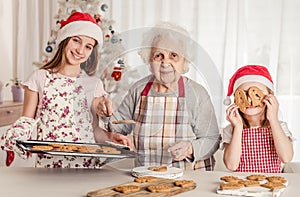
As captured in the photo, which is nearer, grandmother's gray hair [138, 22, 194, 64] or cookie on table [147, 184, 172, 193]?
cookie on table [147, 184, 172, 193]

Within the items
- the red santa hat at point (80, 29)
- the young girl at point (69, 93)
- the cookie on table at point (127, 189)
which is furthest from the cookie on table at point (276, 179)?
the red santa hat at point (80, 29)

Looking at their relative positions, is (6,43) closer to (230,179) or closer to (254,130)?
(254,130)

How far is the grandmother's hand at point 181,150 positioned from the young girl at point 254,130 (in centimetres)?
19

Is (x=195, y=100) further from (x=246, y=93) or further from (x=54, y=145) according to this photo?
(x=54, y=145)

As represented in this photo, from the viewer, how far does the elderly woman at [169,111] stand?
1.75 metres

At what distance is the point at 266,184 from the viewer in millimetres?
1316

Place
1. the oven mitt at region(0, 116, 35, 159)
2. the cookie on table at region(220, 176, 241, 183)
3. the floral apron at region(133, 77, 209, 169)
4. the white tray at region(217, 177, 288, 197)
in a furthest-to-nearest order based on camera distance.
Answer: the floral apron at region(133, 77, 209, 169), the oven mitt at region(0, 116, 35, 159), the cookie on table at region(220, 176, 241, 183), the white tray at region(217, 177, 288, 197)

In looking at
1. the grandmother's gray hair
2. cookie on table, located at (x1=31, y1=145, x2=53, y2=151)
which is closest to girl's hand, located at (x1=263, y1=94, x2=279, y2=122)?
the grandmother's gray hair

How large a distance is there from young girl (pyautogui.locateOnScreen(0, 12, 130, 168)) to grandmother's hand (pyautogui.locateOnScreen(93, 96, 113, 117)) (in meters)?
0.01

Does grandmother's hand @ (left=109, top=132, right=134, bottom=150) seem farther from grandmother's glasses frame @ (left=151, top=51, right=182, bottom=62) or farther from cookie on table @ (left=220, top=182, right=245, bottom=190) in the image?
cookie on table @ (left=220, top=182, right=245, bottom=190)

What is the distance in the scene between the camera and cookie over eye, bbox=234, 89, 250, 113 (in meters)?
1.85

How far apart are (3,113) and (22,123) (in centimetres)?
203

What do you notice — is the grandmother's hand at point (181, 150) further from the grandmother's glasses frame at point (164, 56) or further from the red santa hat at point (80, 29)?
the red santa hat at point (80, 29)

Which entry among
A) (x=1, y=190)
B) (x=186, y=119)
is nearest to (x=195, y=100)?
(x=186, y=119)
